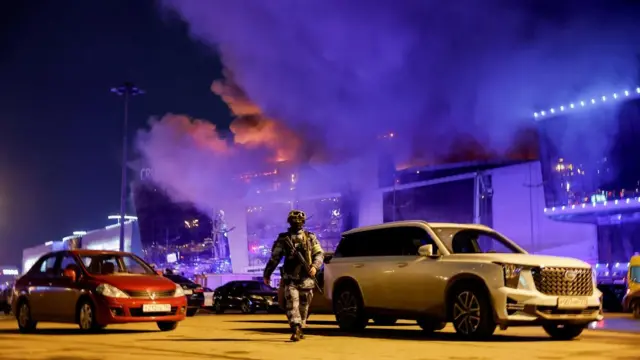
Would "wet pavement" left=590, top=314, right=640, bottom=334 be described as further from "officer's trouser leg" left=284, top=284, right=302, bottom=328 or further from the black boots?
"officer's trouser leg" left=284, top=284, right=302, bottom=328

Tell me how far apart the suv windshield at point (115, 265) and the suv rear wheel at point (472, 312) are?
5897mm

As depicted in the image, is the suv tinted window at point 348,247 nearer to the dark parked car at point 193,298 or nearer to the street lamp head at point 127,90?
the dark parked car at point 193,298

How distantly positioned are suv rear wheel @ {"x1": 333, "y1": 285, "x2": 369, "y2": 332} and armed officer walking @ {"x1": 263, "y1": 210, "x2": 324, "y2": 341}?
2.34 meters

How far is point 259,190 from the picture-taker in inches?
2672

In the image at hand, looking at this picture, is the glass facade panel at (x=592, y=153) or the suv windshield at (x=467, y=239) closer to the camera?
the suv windshield at (x=467, y=239)

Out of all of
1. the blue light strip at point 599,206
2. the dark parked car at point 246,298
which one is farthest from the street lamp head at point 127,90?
the blue light strip at point 599,206

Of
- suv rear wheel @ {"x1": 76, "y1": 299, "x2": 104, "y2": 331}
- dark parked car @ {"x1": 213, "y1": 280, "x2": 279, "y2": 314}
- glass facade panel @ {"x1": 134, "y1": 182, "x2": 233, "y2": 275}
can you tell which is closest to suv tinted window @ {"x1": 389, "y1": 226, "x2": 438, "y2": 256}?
suv rear wheel @ {"x1": 76, "y1": 299, "x2": 104, "y2": 331}

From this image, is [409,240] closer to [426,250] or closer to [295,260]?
[426,250]

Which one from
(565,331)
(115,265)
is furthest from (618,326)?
(115,265)

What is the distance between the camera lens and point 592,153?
49000mm

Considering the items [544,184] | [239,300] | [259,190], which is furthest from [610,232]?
[239,300]

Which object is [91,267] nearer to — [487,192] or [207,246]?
[487,192]

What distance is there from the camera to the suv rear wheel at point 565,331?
10.9 m

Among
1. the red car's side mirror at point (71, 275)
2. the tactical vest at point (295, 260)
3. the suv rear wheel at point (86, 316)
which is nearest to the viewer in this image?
the tactical vest at point (295, 260)
